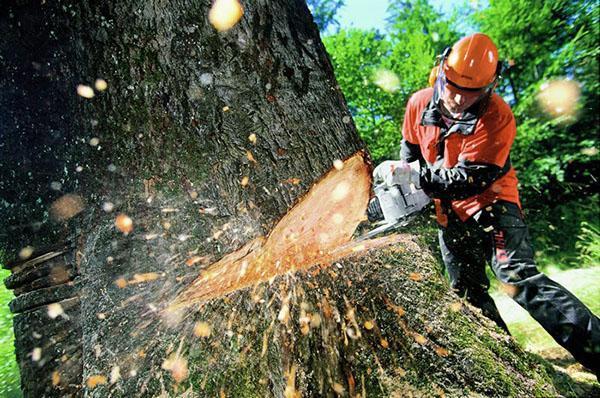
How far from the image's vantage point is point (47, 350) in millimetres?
1532

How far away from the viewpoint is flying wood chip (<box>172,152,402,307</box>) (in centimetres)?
113

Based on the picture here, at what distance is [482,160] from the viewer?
6.54 feet

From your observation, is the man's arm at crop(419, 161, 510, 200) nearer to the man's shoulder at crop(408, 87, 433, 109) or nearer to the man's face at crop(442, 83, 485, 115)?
the man's face at crop(442, 83, 485, 115)

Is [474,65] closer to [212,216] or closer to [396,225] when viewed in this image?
[396,225]

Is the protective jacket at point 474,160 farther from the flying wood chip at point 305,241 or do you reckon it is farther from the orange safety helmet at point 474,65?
the flying wood chip at point 305,241

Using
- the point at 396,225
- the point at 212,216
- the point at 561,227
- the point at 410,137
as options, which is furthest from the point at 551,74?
the point at 212,216

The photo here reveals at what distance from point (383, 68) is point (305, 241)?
8113 millimetres

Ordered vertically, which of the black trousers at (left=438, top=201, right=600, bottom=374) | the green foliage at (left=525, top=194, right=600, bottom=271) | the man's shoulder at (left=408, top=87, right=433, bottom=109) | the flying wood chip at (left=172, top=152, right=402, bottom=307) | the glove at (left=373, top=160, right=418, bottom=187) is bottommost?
the green foliage at (left=525, top=194, right=600, bottom=271)

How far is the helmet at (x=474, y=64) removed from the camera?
6.54 ft

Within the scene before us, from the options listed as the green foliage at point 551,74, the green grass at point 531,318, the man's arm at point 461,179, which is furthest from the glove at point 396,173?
the green foliage at point 551,74

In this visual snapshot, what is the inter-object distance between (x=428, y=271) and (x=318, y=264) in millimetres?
366

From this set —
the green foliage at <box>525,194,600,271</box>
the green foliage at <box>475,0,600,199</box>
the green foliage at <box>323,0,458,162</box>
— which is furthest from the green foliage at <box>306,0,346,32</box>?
the green foliage at <box>525,194,600,271</box>

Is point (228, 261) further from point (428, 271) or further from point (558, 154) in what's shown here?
point (558, 154)

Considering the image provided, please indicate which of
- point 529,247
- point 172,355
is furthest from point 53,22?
point 529,247
